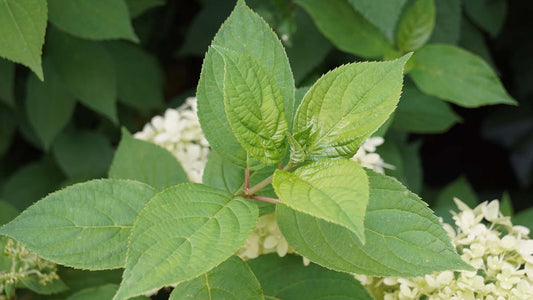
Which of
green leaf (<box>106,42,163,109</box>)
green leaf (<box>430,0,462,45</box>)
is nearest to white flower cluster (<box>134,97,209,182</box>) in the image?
green leaf (<box>106,42,163,109</box>)

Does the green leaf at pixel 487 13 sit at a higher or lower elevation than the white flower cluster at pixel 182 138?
higher

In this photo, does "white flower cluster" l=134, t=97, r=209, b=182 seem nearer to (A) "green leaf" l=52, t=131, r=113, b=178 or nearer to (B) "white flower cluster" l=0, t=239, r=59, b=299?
(B) "white flower cluster" l=0, t=239, r=59, b=299

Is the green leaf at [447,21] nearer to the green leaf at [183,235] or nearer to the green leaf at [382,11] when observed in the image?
the green leaf at [382,11]

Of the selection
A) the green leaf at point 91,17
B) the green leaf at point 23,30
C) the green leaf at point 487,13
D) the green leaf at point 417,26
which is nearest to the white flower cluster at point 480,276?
the green leaf at point 417,26

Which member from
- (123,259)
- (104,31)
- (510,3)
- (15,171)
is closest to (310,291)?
(123,259)

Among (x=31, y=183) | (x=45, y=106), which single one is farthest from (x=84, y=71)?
(x=31, y=183)
